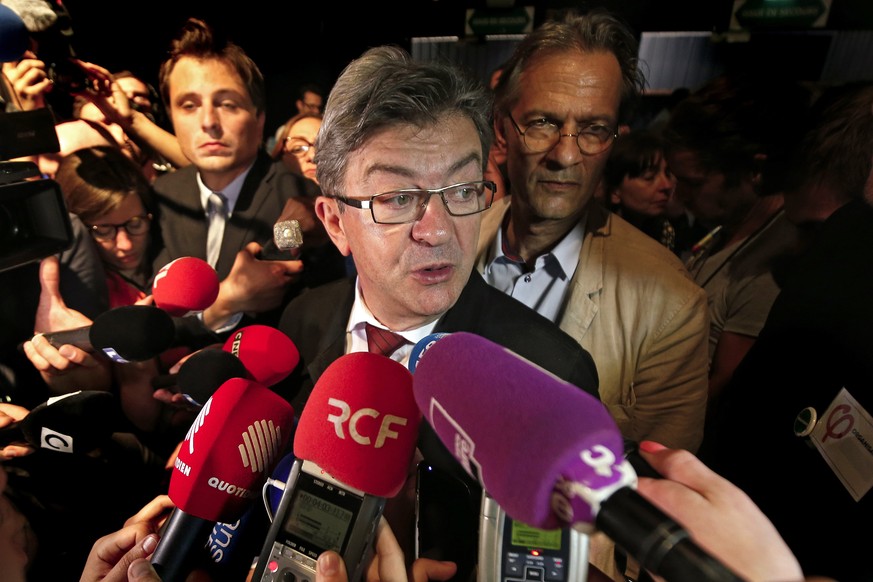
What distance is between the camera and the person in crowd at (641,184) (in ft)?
3.70

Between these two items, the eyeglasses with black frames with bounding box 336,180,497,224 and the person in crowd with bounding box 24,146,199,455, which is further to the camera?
the person in crowd with bounding box 24,146,199,455

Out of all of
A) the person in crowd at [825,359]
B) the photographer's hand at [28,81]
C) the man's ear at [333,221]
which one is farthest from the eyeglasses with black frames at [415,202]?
the photographer's hand at [28,81]

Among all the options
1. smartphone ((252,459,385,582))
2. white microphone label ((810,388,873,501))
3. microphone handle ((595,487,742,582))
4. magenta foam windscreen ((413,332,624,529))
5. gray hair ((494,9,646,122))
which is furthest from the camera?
gray hair ((494,9,646,122))

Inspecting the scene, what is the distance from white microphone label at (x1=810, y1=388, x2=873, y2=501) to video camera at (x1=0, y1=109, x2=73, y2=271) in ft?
5.95

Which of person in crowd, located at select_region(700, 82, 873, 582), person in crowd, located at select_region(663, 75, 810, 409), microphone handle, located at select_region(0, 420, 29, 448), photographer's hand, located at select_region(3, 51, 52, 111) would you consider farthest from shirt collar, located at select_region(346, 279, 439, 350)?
photographer's hand, located at select_region(3, 51, 52, 111)

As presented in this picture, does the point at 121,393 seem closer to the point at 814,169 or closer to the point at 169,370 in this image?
the point at 169,370

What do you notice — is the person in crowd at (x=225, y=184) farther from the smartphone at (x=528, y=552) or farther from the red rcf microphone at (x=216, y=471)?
the smartphone at (x=528, y=552)

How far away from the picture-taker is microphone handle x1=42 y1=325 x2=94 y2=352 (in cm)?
133

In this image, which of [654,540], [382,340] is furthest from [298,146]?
[654,540]

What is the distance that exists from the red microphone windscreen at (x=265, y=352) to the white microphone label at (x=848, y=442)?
4.15 feet

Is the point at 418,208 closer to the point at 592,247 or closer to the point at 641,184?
the point at 592,247

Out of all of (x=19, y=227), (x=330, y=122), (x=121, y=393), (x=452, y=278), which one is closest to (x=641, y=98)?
(x=452, y=278)

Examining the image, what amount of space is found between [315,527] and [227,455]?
0.24m

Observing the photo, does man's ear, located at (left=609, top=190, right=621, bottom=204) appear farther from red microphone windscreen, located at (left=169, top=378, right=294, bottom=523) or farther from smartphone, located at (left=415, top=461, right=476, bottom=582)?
red microphone windscreen, located at (left=169, top=378, right=294, bottom=523)
